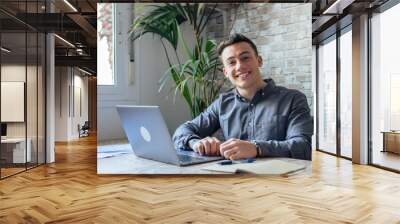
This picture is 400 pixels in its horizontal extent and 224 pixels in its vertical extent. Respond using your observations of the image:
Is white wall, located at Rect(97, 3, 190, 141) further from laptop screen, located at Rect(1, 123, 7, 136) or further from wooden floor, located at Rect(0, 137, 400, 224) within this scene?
laptop screen, located at Rect(1, 123, 7, 136)

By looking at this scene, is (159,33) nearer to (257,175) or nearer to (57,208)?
(257,175)

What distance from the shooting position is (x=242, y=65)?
488 centimetres

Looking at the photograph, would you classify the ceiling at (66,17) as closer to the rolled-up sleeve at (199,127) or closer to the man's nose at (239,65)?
the man's nose at (239,65)

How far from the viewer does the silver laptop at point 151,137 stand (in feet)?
15.8

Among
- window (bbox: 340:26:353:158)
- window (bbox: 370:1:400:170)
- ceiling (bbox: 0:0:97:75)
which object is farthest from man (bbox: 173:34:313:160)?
window (bbox: 340:26:353:158)

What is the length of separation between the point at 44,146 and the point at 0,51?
2102 mm

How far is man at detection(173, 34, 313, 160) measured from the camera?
477cm

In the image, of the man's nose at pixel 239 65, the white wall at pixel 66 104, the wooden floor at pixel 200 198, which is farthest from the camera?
the white wall at pixel 66 104

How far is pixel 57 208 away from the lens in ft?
12.0

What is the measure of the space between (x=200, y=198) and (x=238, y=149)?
3.12 feet

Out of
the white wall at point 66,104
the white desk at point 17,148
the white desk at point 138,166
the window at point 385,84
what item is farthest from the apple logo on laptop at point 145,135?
the white wall at point 66,104

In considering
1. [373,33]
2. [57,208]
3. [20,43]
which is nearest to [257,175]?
[57,208]

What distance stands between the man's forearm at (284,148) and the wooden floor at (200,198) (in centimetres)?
37

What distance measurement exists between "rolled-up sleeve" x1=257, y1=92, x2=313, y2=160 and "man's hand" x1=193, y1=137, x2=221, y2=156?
499 millimetres
